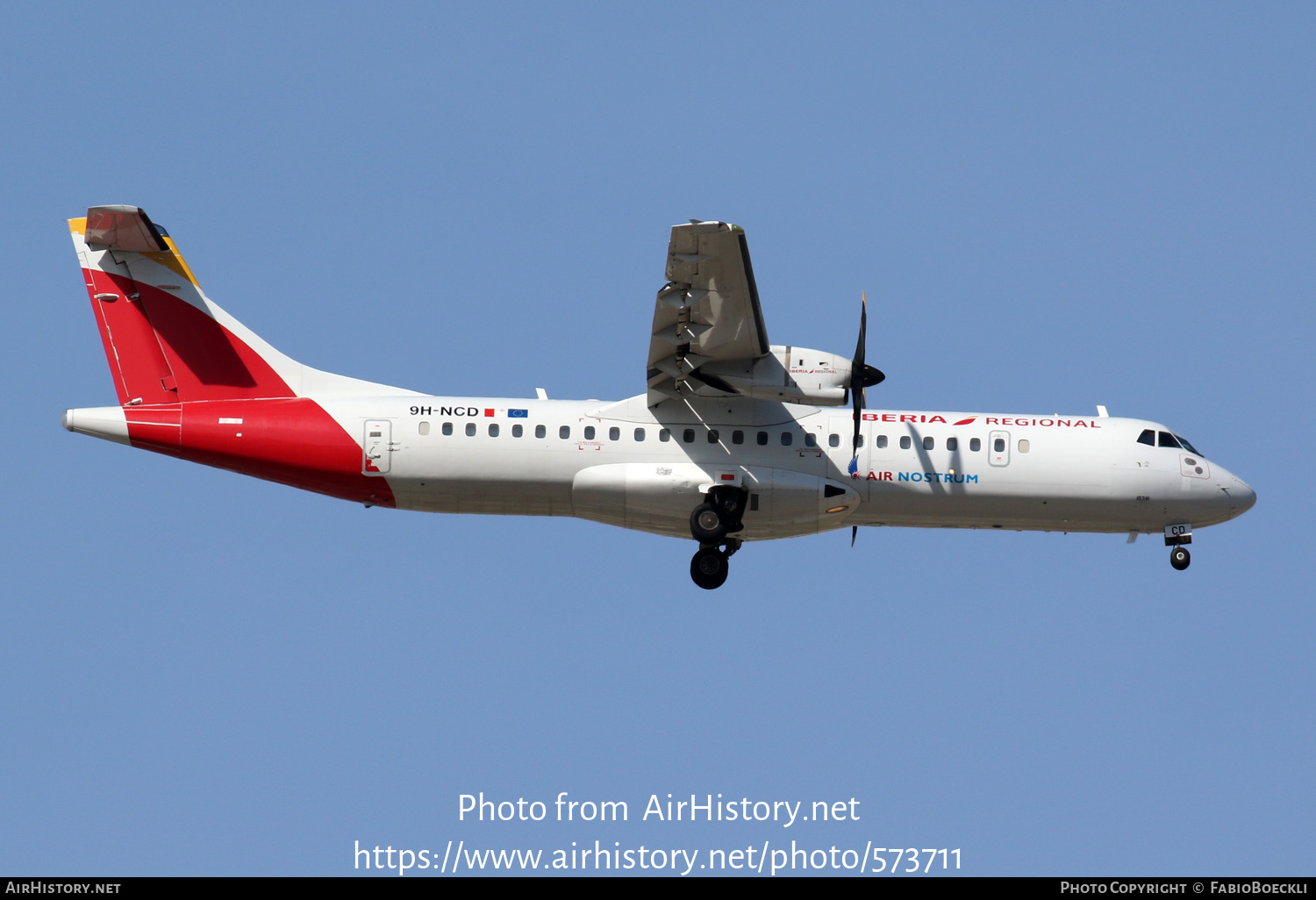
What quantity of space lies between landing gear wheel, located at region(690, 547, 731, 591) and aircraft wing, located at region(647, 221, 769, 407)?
2687 millimetres

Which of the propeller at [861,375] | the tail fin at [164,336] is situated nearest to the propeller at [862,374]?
the propeller at [861,375]

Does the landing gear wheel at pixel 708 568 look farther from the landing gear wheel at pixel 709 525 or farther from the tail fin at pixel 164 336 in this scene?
the tail fin at pixel 164 336

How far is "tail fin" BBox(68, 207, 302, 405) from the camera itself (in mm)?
24094

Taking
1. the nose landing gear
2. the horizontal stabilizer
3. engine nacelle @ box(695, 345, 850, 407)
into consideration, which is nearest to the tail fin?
the horizontal stabilizer

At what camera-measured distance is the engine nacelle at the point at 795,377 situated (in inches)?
880

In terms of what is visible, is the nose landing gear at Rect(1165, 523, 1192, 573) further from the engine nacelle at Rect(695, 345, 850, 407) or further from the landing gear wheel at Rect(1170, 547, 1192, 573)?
the engine nacelle at Rect(695, 345, 850, 407)
